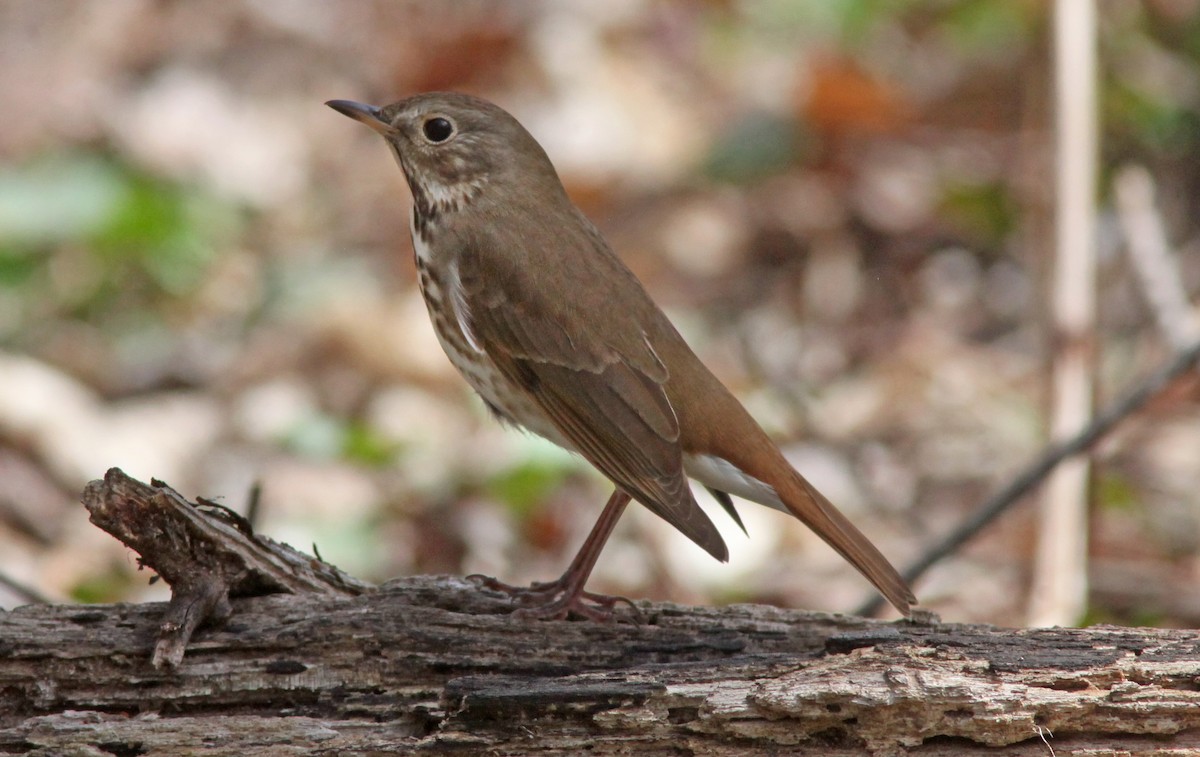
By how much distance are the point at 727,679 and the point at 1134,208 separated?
3619mm

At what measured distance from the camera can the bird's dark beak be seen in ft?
12.6

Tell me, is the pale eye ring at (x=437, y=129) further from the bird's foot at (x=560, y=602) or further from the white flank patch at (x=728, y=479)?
the bird's foot at (x=560, y=602)

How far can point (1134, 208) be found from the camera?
5648 mm

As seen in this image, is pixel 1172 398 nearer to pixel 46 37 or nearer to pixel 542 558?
pixel 542 558

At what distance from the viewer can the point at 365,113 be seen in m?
3.86

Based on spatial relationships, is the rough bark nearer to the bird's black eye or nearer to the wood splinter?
the wood splinter

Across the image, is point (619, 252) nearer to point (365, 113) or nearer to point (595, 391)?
point (365, 113)

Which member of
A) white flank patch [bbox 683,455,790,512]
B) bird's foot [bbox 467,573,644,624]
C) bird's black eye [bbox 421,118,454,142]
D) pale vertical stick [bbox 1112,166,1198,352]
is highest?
pale vertical stick [bbox 1112,166,1198,352]

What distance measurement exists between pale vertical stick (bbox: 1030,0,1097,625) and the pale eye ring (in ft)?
6.46

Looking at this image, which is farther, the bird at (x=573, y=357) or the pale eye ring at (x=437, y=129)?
the pale eye ring at (x=437, y=129)

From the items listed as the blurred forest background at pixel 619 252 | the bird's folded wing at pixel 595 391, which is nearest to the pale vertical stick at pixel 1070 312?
the blurred forest background at pixel 619 252

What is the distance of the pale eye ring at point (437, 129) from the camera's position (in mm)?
3879

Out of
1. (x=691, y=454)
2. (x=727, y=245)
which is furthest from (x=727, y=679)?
(x=727, y=245)

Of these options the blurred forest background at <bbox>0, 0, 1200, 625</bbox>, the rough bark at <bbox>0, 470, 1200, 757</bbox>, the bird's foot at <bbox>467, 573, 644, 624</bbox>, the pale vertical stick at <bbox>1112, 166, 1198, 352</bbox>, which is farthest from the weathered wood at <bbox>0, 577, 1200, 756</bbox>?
the pale vertical stick at <bbox>1112, 166, 1198, 352</bbox>
